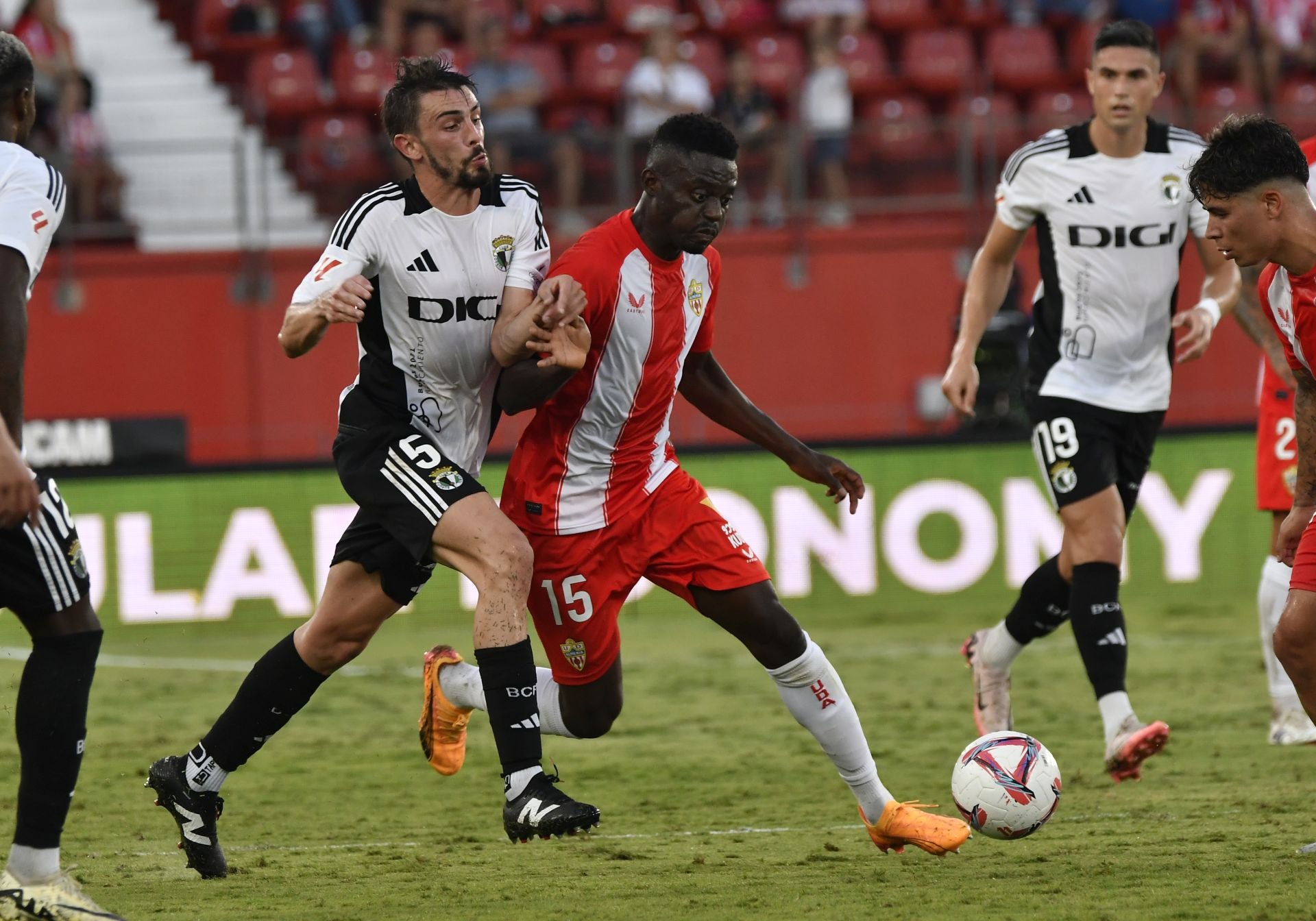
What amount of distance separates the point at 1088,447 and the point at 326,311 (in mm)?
3159

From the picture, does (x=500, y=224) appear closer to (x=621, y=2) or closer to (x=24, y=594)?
(x=24, y=594)

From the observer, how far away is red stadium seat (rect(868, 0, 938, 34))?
17.8 meters

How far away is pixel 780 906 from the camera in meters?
4.97

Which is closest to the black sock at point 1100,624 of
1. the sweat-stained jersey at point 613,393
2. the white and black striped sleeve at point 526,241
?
the sweat-stained jersey at point 613,393

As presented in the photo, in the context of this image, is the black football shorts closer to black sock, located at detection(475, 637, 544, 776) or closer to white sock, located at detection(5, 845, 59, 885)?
black sock, located at detection(475, 637, 544, 776)

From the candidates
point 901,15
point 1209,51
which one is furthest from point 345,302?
point 1209,51

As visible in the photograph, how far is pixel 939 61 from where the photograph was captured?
17.4 meters

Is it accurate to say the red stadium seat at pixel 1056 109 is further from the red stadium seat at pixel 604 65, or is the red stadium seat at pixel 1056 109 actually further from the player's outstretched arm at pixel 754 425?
the player's outstretched arm at pixel 754 425

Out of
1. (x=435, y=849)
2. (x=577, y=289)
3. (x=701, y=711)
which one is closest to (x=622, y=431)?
(x=577, y=289)

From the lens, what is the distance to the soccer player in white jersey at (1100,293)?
7.00m

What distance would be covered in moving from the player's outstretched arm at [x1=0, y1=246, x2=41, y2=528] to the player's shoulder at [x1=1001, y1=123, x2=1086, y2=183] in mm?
Answer: 4094

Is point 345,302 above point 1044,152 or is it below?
below

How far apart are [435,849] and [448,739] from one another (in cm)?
52

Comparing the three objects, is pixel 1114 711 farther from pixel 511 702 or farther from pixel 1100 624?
pixel 511 702
